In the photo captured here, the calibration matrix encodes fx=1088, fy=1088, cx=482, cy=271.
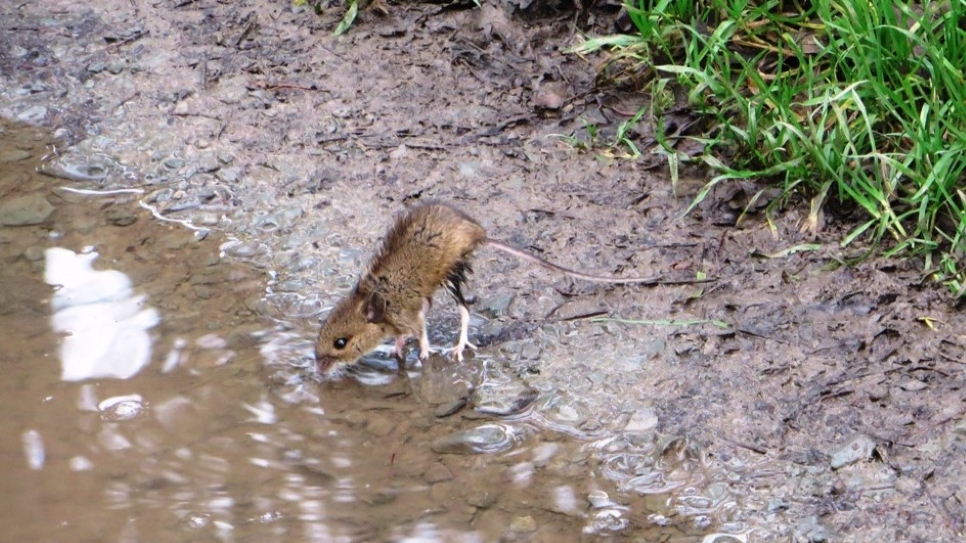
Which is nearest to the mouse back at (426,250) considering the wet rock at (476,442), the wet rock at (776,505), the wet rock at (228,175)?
the wet rock at (476,442)

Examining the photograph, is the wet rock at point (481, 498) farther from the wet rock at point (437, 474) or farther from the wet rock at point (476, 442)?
the wet rock at point (476, 442)

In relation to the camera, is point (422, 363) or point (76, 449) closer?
point (76, 449)

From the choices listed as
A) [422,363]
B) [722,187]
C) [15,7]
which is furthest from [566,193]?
[15,7]

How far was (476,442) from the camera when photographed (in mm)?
4734

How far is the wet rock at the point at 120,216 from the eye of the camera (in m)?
6.11

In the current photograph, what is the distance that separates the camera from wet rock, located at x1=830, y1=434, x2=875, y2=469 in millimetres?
4426

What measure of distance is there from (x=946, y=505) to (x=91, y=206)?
184 inches

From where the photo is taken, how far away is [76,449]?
4645 millimetres

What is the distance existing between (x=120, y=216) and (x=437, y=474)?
2.72 meters

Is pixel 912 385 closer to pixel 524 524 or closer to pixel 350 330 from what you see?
pixel 524 524

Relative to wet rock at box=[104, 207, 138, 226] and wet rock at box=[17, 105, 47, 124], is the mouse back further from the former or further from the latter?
wet rock at box=[17, 105, 47, 124]

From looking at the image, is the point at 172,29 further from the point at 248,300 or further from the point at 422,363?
the point at 422,363

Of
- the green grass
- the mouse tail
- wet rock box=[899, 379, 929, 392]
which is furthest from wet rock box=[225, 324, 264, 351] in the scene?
wet rock box=[899, 379, 929, 392]

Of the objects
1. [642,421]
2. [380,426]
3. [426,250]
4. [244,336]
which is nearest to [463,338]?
[426,250]
